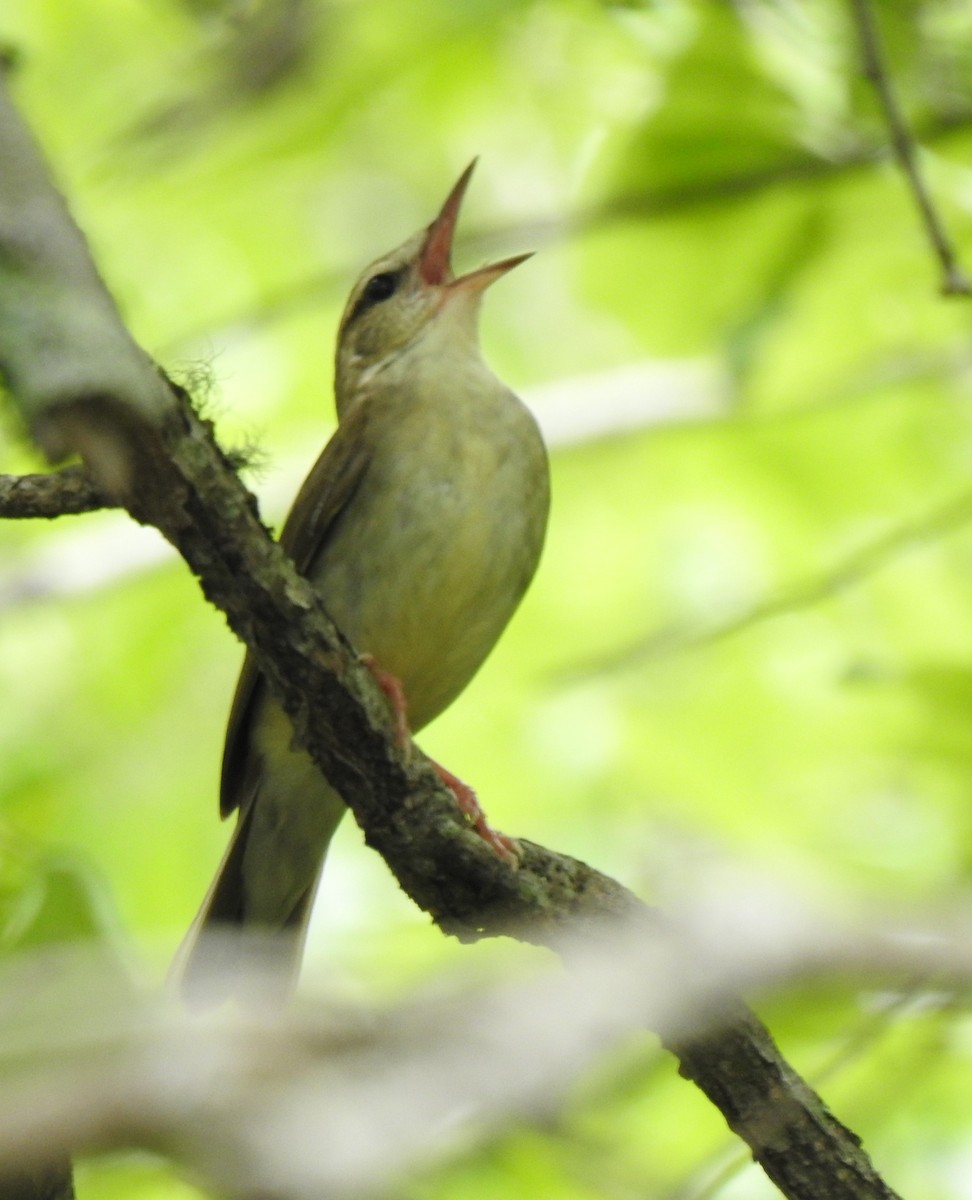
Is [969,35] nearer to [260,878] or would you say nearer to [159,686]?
[260,878]

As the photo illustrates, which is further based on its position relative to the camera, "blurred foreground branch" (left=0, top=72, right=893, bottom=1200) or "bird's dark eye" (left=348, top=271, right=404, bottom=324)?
"bird's dark eye" (left=348, top=271, right=404, bottom=324)

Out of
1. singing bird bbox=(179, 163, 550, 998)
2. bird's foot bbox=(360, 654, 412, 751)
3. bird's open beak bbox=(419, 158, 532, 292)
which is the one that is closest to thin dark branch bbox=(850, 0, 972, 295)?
singing bird bbox=(179, 163, 550, 998)

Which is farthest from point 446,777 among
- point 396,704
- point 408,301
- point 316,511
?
point 408,301

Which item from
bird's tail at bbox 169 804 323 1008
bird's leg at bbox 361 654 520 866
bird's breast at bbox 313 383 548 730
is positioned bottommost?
bird's tail at bbox 169 804 323 1008

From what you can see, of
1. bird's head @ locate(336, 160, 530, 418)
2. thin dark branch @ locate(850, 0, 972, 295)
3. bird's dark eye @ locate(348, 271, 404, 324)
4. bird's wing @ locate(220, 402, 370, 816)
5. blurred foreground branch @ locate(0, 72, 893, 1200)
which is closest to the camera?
blurred foreground branch @ locate(0, 72, 893, 1200)

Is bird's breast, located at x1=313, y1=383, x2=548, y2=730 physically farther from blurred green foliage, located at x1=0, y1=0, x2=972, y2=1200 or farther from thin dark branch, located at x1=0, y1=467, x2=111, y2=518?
thin dark branch, located at x1=0, y1=467, x2=111, y2=518

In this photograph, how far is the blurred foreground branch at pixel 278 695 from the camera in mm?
1252

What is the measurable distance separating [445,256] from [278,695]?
10.9 ft

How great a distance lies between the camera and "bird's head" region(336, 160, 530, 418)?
561cm

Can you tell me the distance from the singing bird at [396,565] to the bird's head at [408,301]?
310 millimetres

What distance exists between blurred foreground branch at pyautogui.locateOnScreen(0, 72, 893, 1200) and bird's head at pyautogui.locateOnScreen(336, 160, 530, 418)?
2.49 m

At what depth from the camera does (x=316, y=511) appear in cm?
468

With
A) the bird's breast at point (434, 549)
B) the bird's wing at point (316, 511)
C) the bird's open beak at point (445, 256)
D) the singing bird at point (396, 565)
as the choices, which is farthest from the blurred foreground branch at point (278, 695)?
the bird's open beak at point (445, 256)

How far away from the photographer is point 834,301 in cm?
599
